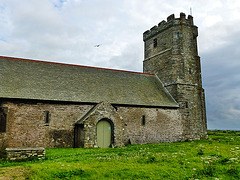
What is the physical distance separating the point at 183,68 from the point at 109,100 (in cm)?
1059

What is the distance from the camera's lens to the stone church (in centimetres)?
1612

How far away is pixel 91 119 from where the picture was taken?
53.8 ft

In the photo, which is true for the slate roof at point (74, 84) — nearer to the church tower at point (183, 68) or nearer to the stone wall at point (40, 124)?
the stone wall at point (40, 124)

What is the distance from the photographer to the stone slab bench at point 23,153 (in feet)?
32.3

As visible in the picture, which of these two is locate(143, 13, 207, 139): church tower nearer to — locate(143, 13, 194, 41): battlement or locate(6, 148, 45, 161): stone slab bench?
locate(143, 13, 194, 41): battlement

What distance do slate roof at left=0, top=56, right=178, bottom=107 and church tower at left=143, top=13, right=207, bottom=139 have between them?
173 cm

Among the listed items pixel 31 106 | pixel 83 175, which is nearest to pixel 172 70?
pixel 31 106

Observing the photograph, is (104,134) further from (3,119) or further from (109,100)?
(3,119)

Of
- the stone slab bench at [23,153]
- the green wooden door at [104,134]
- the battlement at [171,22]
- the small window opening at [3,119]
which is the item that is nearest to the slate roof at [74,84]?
the small window opening at [3,119]

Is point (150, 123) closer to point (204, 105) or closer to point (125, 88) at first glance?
point (125, 88)

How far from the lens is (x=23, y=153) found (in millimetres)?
10094

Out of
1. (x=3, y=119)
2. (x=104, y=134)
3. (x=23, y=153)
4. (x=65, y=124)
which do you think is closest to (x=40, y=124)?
(x=65, y=124)

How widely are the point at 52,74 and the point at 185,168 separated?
52.1ft

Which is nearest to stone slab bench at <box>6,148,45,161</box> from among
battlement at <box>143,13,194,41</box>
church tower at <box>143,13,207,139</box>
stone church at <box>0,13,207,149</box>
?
stone church at <box>0,13,207,149</box>
